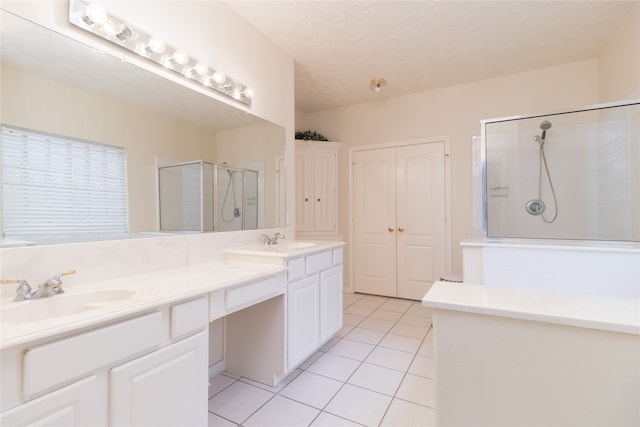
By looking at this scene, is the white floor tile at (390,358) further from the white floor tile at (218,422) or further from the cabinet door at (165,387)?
the cabinet door at (165,387)

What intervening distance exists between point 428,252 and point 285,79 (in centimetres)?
266

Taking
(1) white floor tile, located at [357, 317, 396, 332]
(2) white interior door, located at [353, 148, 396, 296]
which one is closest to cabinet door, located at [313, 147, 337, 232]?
(2) white interior door, located at [353, 148, 396, 296]

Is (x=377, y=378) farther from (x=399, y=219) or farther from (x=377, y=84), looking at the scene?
(x=377, y=84)

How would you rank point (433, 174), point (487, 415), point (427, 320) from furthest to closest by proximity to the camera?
point (433, 174) → point (427, 320) → point (487, 415)

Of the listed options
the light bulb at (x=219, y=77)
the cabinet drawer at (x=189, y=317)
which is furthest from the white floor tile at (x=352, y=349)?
the light bulb at (x=219, y=77)

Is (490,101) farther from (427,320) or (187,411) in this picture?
(187,411)

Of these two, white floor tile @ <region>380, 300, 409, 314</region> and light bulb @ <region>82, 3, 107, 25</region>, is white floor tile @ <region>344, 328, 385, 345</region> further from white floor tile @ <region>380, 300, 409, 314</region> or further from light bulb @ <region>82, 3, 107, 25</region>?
light bulb @ <region>82, 3, 107, 25</region>

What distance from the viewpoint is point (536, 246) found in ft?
5.43

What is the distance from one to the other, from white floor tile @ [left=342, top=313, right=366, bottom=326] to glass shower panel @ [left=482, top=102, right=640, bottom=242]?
5.37 ft

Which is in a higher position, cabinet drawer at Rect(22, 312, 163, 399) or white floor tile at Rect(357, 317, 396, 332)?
cabinet drawer at Rect(22, 312, 163, 399)

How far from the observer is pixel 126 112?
157 cm

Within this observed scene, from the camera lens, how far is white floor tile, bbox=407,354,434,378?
207 centimetres

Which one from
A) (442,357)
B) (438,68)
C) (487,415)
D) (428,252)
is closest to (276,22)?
(438,68)

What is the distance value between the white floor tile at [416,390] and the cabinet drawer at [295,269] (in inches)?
38.3
